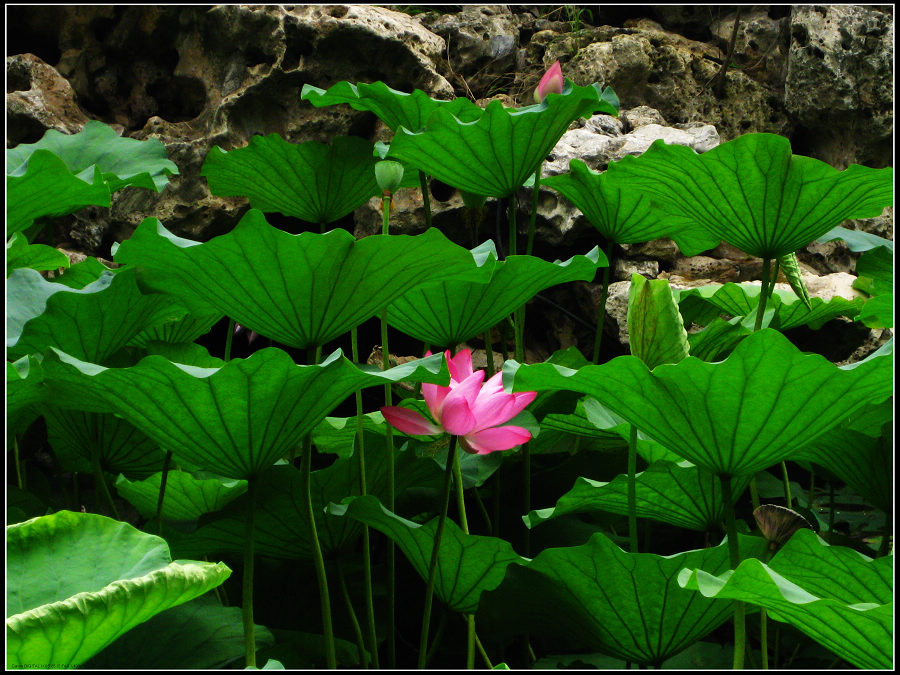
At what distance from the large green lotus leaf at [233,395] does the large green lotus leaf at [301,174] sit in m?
0.83

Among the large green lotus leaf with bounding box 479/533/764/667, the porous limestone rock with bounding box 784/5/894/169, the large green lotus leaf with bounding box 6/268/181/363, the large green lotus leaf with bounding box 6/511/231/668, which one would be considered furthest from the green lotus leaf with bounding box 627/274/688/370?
the porous limestone rock with bounding box 784/5/894/169

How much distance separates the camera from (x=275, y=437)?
95cm

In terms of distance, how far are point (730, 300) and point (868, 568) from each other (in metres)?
1.06

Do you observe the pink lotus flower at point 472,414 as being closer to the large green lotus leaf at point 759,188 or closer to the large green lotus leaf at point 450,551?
the large green lotus leaf at point 450,551

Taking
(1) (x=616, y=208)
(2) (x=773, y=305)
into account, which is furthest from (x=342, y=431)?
(2) (x=773, y=305)

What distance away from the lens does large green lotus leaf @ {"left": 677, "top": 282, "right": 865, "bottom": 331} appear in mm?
1785

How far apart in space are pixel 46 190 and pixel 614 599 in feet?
4.37

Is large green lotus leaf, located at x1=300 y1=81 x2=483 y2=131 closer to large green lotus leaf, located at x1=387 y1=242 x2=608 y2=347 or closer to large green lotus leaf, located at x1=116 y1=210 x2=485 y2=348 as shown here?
large green lotus leaf, located at x1=387 y1=242 x2=608 y2=347

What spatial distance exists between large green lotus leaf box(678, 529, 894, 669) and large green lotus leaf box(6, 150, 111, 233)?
4.39ft

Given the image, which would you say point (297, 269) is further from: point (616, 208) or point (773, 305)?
point (773, 305)

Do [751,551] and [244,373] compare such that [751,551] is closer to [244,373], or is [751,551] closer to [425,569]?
[425,569]

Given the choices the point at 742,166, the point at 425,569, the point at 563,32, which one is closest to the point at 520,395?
the point at 425,569

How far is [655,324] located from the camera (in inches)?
42.1

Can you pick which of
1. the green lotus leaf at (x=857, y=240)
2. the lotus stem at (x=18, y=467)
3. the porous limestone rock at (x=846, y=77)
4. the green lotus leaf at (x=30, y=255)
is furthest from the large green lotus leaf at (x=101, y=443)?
the porous limestone rock at (x=846, y=77)
